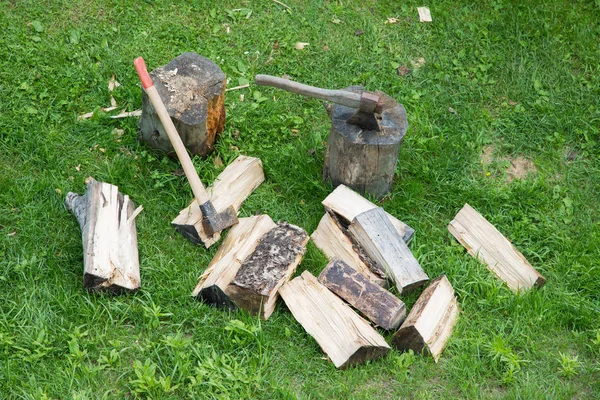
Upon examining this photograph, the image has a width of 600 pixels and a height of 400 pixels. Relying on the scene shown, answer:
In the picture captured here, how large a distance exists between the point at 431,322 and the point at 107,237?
2.26 meters

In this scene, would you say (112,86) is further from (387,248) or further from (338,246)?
(387,248)

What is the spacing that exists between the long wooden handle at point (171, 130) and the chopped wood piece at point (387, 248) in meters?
1.15

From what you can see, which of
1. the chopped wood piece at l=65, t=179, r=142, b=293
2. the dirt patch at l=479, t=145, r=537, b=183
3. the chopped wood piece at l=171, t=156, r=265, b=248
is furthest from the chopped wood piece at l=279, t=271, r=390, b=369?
the dirt patch at l=479, t=145, r=537, b=183

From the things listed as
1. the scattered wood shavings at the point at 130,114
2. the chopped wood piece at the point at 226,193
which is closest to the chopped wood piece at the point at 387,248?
the chopped wood piece at the point at 226,193

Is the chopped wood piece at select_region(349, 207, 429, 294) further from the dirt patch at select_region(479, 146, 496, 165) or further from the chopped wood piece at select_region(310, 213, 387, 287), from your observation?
the dirt patch at select_region(479, 146, 496, 165)

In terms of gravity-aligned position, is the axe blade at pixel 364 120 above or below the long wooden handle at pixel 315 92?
below

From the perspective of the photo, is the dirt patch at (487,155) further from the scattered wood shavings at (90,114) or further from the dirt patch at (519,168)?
the scattered wood shavings at (90,114)

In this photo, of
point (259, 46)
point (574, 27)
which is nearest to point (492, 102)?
point (574, 27)

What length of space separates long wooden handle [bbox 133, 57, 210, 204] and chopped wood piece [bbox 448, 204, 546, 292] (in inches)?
76.0

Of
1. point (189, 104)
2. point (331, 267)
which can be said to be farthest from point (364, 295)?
point (189, 104)

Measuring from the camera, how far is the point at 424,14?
22.9 feet

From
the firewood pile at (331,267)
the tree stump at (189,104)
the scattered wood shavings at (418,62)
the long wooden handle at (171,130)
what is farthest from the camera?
the scattered wood shavings at (418,62)

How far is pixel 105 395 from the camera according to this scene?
3977mm

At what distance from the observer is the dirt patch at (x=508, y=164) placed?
571 cm
